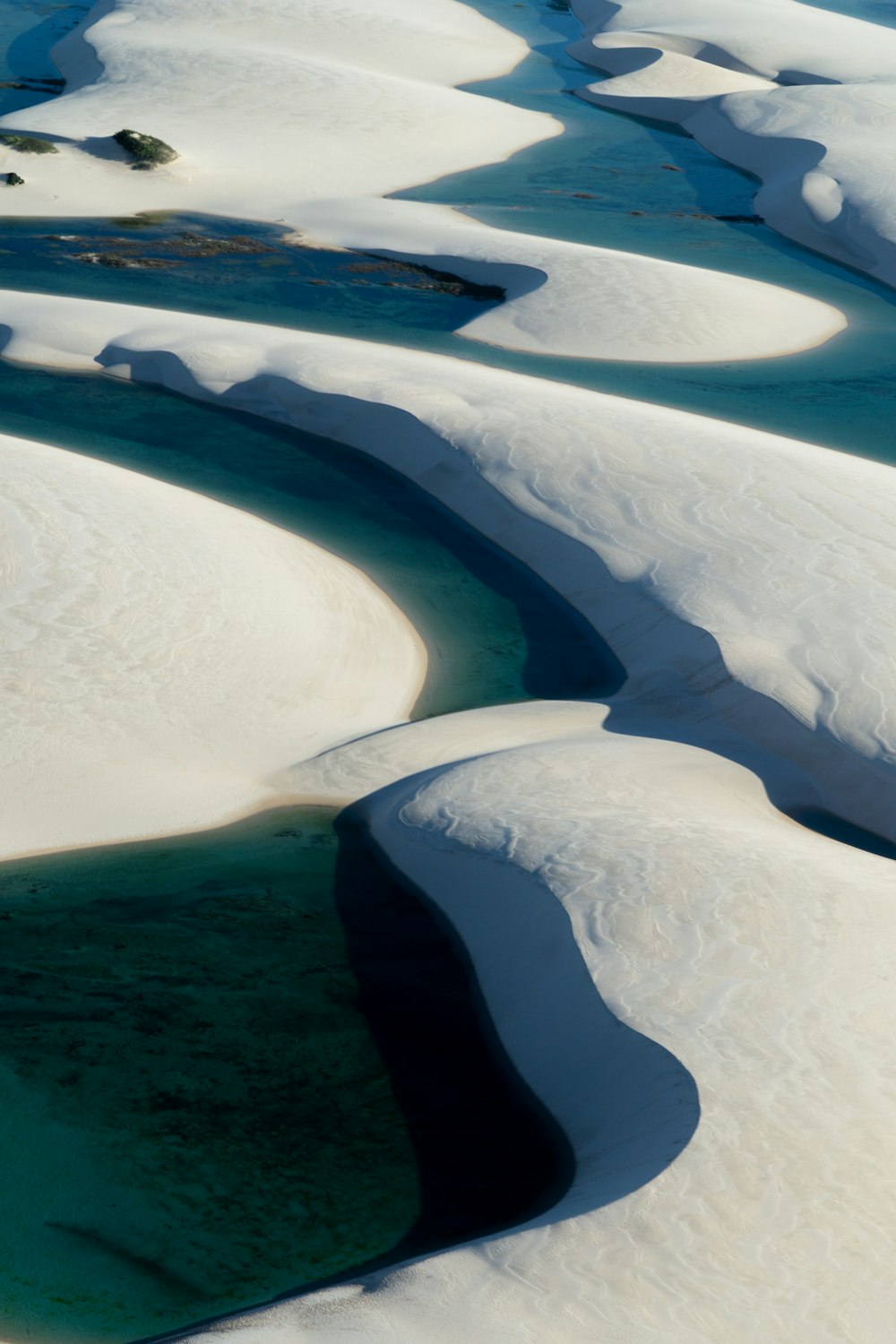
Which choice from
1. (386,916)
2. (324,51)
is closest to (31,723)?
(386,916)

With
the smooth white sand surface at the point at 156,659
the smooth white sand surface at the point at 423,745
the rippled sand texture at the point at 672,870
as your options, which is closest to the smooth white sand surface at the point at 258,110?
the rippled sand texture at the point at 672,870

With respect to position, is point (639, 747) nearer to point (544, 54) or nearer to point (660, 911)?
point (660, 911)

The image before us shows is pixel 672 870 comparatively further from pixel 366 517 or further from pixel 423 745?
pixel 366 517

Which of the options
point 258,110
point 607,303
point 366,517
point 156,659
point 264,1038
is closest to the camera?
point 264,1038

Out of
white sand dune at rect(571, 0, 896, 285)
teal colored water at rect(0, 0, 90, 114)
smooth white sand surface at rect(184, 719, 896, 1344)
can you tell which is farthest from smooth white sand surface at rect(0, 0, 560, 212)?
smooth white sand surface at rect(184, 719, 896, 1344)

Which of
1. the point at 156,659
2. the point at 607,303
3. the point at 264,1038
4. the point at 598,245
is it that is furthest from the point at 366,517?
the point at 598,245

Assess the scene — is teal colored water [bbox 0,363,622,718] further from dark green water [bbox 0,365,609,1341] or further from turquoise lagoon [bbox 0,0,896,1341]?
dark green water [bbox 0,365,609,1341]

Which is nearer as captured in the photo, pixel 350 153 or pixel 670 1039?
pixel 670 1039
